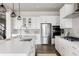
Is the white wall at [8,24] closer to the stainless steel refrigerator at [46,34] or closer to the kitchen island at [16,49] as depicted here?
the stainless steel refrigerator at [46,34]

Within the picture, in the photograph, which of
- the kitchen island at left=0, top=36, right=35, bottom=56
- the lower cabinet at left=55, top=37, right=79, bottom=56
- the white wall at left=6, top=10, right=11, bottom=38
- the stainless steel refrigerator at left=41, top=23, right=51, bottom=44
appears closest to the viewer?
the kitchen island at left=0, top=36, right=35, bottom=56

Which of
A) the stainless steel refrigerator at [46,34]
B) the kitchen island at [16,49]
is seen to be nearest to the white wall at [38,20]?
the stainless steel refrigerator at [46,34]

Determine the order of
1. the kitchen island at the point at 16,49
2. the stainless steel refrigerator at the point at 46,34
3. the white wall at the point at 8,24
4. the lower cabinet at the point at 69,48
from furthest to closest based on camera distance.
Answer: the stainless steel refrigerator at the point at 46,34 < the white wall at the point at 8,24 < the lower cabinet at the point at 69,48 < the kitchen island at the point at 16,49

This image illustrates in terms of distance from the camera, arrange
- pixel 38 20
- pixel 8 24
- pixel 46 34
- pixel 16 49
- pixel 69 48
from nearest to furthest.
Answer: pixel 16 49
pixel 69 48
pixel 8 24
pixel 46 34
pixel 38 20

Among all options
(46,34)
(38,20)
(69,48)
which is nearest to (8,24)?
(38,20)

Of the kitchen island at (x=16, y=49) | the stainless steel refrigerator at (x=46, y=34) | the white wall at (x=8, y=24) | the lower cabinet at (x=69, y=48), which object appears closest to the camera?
the kitchen island at (x=16, y=49)

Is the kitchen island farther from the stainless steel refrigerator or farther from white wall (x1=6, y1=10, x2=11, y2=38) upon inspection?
the stainless steel refrigerator

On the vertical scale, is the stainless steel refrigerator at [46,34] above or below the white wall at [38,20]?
below

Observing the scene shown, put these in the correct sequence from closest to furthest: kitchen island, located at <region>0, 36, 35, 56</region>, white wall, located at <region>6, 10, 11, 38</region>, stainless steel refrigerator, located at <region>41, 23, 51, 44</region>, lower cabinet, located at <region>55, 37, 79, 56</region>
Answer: kitchen island, located at <region>0, 36, 35, 56</region>
lower cabinet, located at <region>55, 37, 79, 56</region>
white wall, located at <region>6, 10, 11, 38</region>
stainless steel refrigerator, located at <region>41, 23, 51, 44</region>

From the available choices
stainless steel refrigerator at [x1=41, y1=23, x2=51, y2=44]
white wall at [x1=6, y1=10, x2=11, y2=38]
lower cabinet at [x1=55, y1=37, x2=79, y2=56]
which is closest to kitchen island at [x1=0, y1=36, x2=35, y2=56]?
lower cabinet at [x1=55, y1=37, x2=79, y2=56]

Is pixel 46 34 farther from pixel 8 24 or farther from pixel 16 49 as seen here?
pixel 16 49

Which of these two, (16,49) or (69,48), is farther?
(69,48)

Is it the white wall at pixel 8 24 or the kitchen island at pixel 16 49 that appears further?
the white wall at pixel 8 24

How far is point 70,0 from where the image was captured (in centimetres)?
103
